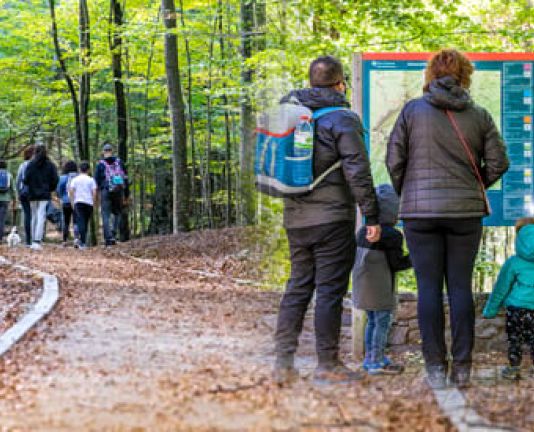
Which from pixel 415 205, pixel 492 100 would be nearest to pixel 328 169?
pixel 415 205

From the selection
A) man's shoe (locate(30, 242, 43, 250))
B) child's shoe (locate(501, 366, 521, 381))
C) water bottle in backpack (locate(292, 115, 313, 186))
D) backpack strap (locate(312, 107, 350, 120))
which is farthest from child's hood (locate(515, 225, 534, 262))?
man's shoe (locate(30, 242, 43, 250))

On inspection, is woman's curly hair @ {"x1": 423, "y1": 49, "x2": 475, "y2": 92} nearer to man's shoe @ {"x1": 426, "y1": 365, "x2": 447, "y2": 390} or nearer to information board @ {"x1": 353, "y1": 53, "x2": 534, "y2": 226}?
information board @ {"x1": 353, "y1": 53, "x2": 534, "y2": 226}

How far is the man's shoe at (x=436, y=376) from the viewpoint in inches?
217

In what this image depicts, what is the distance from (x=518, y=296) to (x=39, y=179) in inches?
399

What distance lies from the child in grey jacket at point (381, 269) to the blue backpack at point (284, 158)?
977 mm

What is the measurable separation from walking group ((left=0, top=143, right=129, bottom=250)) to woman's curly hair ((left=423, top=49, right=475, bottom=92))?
10.6m

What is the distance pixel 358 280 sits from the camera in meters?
6.50

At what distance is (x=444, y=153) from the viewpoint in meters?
5.49

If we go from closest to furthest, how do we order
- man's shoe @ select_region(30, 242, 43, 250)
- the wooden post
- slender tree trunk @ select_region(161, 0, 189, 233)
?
the wooden post < man's shoe @ select_region(30, 242, 43, 250) < slender tree trunk @ select_region(161, 0, 189, 233)

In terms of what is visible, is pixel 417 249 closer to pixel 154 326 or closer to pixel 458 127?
pixel 458 127

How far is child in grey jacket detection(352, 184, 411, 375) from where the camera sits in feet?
20.9

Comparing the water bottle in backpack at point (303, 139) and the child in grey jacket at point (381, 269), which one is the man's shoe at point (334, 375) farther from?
the water bottle in backpack at point (303, 139)

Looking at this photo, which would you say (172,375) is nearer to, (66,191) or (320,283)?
(320,283)

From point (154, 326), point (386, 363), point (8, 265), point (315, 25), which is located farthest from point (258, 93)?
point (386, 363)
